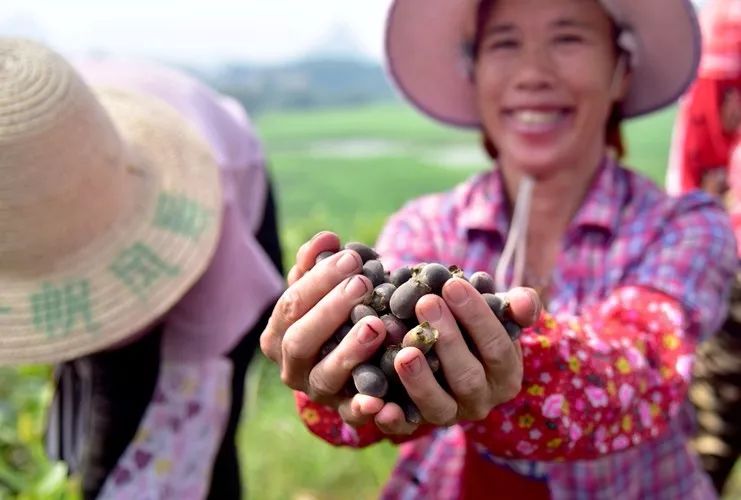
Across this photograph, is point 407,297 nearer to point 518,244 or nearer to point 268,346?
point 268,346

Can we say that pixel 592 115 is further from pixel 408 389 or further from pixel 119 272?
pixel 119 272

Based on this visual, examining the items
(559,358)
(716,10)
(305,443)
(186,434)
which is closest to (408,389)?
(559,358)

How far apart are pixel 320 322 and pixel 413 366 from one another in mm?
114

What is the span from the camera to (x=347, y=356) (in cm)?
95

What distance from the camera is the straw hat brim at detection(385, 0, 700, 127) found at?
5.01 ft

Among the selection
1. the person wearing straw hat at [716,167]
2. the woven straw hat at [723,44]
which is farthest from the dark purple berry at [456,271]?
the woven straw hat at [723,44]

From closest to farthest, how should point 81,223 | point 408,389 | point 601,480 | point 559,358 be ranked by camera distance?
point 408,389, point 559,358, point 601,480, point 81,223

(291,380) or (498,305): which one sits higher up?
(498,305)

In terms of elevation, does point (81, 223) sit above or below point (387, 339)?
below

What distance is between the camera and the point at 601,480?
1404 mm

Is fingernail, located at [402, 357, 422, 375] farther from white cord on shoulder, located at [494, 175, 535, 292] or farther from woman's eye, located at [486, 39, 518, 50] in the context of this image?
woman's eye, located at [486, 39, 518, 50]

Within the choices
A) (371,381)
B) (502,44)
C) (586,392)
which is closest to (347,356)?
(371,381)

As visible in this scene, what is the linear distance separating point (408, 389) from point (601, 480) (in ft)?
1.98

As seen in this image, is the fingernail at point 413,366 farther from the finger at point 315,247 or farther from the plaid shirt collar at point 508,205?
the plaid shirt collar at point 508,205
